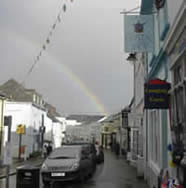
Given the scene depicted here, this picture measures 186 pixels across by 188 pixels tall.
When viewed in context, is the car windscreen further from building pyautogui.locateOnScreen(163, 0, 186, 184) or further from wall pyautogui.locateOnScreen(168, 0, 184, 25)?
wall pyautogui.locateOnScreen(168, 0, 184, 25)

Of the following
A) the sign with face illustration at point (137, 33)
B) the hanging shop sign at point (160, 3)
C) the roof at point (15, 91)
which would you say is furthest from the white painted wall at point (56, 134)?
the hanging shop sign at point (160, 3)

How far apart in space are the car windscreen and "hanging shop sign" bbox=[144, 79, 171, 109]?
7007 millimetres

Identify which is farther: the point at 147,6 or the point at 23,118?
the point at 23,118

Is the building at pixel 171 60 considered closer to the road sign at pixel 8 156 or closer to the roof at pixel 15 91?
the road sign at pixel 8 156

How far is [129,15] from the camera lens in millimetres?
9992

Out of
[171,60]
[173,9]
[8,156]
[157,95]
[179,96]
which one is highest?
[173,9]

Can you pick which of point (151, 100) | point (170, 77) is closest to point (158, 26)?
point (170, 77)

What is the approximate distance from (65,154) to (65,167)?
1.46 m

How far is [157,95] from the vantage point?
800cm

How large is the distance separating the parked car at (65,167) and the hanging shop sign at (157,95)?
6256mm

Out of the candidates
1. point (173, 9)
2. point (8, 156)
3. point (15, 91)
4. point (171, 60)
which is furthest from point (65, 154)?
point (15, 91)

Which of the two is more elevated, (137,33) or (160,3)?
(160,3)

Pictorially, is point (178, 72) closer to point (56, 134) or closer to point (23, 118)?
point (23, 118)

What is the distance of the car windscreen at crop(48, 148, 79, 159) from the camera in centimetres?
1408
